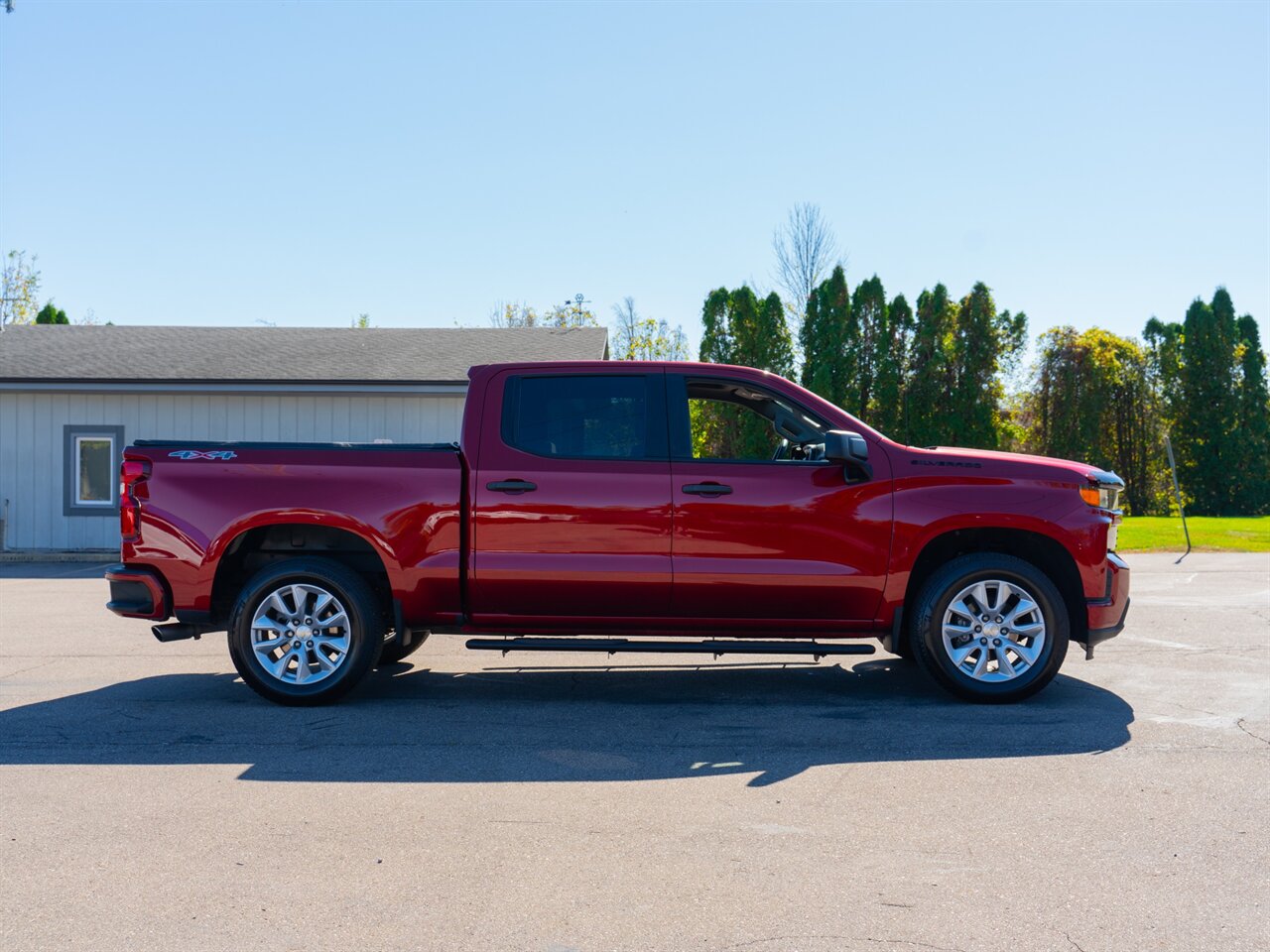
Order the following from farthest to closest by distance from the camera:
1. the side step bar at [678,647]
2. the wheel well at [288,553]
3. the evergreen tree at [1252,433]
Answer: the evergreen tree at [1252,433]
the wheel well at [288,553]
the side step bar at [678,647]

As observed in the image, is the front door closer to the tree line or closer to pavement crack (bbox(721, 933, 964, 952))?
pavement crack (bbox(721, 933, 964, 952))

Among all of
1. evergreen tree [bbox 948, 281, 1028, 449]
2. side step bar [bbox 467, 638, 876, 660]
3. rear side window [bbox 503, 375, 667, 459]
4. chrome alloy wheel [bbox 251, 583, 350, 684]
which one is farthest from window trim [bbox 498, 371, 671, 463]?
evergreen tree [bbox 948, 281, 1028, 449]

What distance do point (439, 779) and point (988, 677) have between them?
11.0 feet

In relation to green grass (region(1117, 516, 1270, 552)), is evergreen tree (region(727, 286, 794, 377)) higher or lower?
higher

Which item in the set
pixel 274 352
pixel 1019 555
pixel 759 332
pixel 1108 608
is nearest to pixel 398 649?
pixel 1019 555

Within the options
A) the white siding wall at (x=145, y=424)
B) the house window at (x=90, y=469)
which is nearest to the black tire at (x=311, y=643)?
the white siding wall at (x=145, y=424)

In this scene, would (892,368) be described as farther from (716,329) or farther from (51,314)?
(51,314)

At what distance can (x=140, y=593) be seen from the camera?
679cm

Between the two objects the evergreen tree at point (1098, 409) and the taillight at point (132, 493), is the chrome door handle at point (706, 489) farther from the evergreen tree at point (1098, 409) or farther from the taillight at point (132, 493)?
the evergreen tree at point (1098, 409)

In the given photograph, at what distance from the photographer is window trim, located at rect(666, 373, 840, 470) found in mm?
6688

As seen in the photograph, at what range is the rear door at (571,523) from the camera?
6605mm

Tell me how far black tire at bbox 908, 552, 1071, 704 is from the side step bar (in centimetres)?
39

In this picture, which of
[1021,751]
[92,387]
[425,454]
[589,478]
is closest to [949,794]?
[1021,751]

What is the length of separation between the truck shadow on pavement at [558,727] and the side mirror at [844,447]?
1.48 metres
